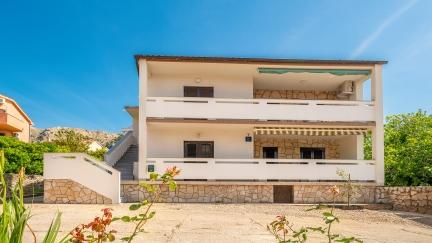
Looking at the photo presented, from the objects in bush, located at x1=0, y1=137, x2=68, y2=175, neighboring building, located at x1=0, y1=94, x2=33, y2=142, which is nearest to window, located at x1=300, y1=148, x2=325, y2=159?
bush, located at x1=0, y1=137, x2=68, y2=175

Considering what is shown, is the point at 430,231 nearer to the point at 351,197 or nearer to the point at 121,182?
the point at 351,197

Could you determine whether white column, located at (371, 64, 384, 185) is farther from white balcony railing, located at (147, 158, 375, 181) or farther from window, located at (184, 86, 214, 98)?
window, located at (184, 86, 214, 98)

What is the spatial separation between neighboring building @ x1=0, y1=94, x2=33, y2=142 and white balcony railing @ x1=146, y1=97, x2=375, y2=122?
26.7 metres

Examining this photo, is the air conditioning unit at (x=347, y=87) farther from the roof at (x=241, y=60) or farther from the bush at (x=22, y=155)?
the bush at (x=22, y=155)

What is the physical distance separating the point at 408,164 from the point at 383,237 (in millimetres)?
13174

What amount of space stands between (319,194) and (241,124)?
5061mm

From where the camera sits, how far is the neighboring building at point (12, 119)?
129 feet

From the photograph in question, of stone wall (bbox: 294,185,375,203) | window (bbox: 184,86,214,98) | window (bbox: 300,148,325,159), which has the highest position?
window (bbox: 184,86,214,98)

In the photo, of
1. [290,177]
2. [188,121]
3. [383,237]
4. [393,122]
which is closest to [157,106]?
[188,121]

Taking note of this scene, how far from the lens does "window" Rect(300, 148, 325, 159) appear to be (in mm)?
23672

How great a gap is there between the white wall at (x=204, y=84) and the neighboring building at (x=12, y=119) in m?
24.0

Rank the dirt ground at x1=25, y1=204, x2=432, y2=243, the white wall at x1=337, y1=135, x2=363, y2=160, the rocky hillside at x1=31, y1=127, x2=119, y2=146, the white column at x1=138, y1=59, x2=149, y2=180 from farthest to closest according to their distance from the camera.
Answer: the rocky hillside at x1=31, y1=127, x2=119, y2=146, the white wall at x1=337, y1=135, x2=363, y2=160, the white column at x1=138, y1=59, x2=149, y2=180, the dirt ground at x1=25, y1=204, x2=432, y2=243

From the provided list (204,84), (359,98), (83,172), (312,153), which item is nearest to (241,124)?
(204,84)

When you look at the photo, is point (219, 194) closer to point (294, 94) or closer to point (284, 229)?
point (294, 94)
